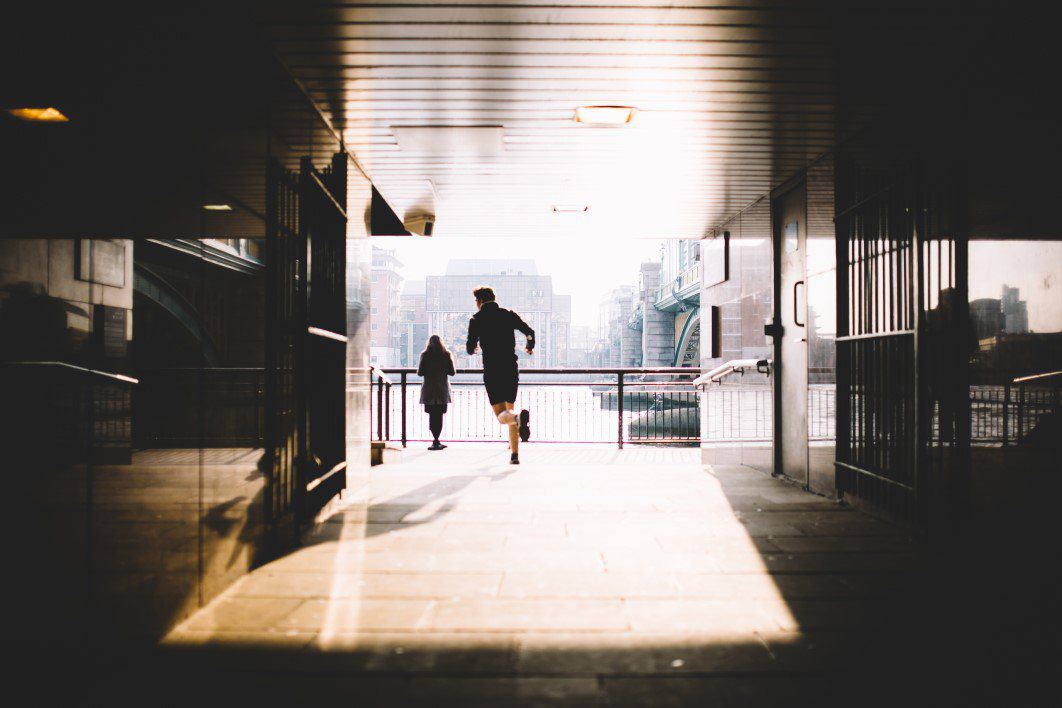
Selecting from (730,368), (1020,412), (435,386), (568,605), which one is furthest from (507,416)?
(1020,412)

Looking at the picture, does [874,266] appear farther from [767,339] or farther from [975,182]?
[767,339]

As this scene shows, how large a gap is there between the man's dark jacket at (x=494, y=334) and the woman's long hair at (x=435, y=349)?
5.79 ft

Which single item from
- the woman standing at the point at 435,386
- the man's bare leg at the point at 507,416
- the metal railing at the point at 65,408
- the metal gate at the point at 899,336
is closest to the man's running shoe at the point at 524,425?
the man's bare leg at the point at 507,416

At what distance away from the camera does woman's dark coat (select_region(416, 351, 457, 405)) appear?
8016mm

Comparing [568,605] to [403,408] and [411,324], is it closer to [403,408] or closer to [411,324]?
[403,408]

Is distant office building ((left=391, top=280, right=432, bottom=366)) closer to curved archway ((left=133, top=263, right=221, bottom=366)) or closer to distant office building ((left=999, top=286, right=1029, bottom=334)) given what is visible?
curved archway ((left=133, top=263, right=221, bottom=366))

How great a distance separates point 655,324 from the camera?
31766 millimetres

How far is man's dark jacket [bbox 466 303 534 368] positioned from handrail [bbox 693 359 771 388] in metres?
2.00

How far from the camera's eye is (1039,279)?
3.27 m

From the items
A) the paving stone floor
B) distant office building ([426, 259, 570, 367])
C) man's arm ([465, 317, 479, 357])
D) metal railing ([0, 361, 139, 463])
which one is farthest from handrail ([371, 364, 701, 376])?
distant office building ([426, 259, 570, 367])

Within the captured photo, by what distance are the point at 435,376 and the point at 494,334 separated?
1.97 metres

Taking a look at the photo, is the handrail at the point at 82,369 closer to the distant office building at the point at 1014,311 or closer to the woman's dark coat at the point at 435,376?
the distant office building at the point at 1014,311

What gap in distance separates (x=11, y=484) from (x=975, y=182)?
506cm

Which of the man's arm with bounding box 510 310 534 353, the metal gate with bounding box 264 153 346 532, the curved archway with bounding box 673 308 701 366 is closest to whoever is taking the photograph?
the metal gate with bounding box 264 153 346 532
